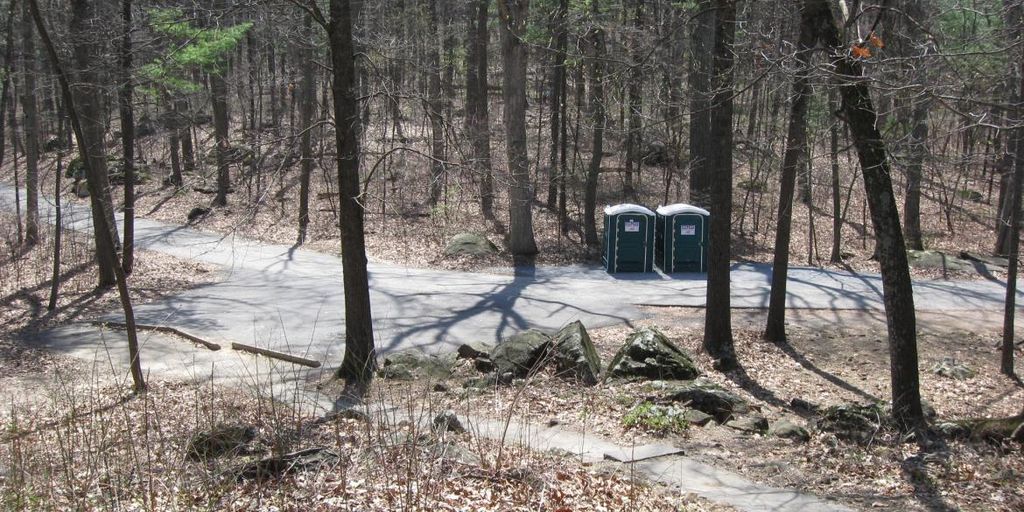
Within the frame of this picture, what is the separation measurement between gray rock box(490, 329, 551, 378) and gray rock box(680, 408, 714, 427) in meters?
2.46

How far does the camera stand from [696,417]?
9.20 meters

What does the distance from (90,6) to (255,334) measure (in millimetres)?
8741

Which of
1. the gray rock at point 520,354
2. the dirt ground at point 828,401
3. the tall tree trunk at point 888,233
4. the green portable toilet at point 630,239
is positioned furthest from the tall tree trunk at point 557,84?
the tall tree trunk at point 888,233

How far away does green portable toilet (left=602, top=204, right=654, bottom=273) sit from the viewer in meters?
19.0

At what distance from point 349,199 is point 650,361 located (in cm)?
474

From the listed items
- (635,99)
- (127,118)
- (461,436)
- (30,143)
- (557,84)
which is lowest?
(461,436)

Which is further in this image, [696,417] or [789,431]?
[696,417]

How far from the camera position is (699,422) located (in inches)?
359

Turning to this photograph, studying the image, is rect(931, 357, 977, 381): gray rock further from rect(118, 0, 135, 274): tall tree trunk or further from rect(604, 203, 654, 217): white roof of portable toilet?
rect(118, 0, 135, 274): tall tree trunk

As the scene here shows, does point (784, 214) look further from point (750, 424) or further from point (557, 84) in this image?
point (557, 84)

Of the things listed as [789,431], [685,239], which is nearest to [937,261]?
[685,239]

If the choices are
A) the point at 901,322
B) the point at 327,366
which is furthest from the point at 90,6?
the point at 901,322

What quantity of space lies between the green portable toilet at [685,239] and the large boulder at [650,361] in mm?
7694

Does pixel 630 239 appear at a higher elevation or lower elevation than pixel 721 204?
lower
